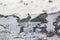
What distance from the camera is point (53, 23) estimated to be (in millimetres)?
2135

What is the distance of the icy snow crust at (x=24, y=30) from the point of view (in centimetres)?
214

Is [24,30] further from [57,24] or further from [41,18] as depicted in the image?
[57,24]

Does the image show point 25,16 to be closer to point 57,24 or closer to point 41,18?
point 41,18

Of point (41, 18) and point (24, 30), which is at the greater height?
point (41, 18)

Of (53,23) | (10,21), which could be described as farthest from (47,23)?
(10,21)

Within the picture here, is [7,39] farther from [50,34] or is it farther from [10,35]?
[50,34]

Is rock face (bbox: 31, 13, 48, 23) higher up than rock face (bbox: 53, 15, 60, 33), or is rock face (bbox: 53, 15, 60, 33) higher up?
rock face (bbox: 31, 13, 48, 23)

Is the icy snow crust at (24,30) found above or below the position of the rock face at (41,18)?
below

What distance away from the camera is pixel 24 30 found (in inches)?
85.1

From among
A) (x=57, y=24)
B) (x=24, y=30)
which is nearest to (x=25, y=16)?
(x=24, y=30)

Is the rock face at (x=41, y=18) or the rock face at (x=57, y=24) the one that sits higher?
the rock face at (x=41, y=18)

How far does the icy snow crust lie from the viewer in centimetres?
214

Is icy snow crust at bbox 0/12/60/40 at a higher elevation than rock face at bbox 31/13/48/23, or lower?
lower

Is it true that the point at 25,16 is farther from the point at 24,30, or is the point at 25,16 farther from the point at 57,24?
the point at 57,24
